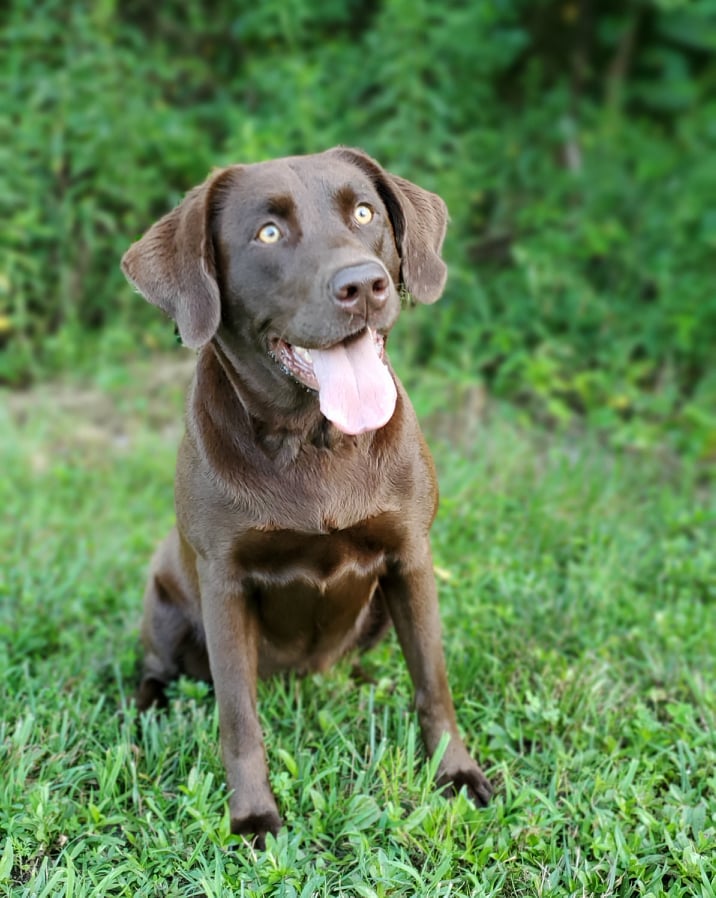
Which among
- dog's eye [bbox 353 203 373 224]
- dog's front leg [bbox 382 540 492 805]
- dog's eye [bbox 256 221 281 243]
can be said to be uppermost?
dog's eye [bbox 353 203 373 224]

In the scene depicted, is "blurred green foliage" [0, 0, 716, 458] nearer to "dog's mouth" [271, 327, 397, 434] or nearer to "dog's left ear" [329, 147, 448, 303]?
"dog's left ear" [329, 147, 448, 303]

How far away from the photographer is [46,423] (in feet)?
17.5

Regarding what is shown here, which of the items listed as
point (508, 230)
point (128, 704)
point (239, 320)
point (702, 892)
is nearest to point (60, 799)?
point (128, 704)

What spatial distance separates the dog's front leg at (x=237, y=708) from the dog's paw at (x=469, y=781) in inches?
18.2

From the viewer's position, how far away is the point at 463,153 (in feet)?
18.5

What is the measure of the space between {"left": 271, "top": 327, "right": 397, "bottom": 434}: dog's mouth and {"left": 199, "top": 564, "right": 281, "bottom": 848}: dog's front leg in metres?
0.54

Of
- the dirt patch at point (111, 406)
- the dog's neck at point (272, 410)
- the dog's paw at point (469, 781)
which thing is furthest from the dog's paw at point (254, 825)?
the dirt patch at point (111, 406)

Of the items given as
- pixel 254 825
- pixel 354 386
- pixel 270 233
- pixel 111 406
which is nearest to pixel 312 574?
pixel 354 386

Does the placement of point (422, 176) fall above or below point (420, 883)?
above

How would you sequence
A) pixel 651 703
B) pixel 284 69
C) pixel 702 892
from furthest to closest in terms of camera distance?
1. pixel 284 69
2. pixel 651 703
3. pixel 702 892

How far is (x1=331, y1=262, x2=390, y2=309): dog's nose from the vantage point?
7.37ft

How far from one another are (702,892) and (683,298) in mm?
3728

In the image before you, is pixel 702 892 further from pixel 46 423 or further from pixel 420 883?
pixel 46 423

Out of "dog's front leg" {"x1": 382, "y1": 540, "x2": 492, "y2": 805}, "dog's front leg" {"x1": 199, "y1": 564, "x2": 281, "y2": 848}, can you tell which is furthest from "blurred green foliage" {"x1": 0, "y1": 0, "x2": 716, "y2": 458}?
"dog's front leg" {"x1": 199, "y1": 564, "x2": 281, "y2": 848}
